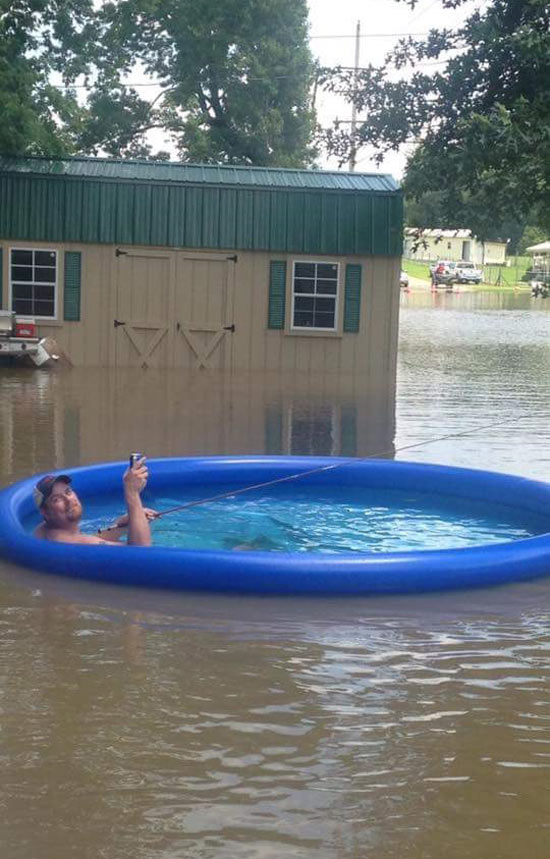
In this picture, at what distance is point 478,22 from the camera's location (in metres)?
16.9

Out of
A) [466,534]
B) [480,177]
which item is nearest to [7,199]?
[480,177]

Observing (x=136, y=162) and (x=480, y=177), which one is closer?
(x=480, y=177)

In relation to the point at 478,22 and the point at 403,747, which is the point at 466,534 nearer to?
the point at 403,747

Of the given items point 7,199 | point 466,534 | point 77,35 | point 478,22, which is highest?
point 77,35

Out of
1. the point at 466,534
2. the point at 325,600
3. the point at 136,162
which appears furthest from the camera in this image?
the point at 136,162

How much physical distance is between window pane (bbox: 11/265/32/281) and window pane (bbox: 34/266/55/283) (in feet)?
0.42

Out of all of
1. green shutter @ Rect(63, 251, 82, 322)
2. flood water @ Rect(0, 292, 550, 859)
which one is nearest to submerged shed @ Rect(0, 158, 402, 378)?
green shutter @ Rect(63, 251, 82, 322)

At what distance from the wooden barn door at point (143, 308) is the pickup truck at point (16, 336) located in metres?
1.83

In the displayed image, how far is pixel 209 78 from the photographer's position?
37.5 m

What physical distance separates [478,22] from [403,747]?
556 inches

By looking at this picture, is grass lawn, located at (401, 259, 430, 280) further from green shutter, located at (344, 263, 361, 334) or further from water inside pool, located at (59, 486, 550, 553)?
water inside pool, located at (59, 486, 550, 553)

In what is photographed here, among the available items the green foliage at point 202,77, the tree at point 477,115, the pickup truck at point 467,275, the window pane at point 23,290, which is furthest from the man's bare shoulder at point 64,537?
the pickup truck at point 467,275

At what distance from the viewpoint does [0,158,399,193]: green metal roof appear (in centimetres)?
2205

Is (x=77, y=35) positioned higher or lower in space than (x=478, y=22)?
higher
